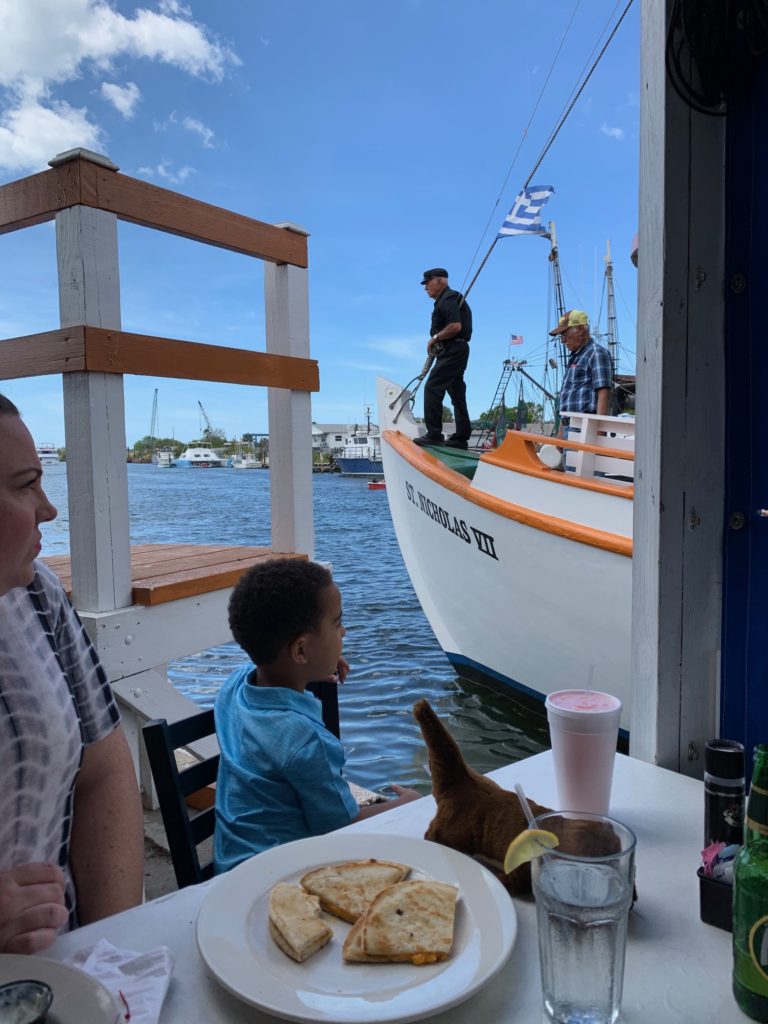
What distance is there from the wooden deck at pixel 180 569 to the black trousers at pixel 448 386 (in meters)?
4.13

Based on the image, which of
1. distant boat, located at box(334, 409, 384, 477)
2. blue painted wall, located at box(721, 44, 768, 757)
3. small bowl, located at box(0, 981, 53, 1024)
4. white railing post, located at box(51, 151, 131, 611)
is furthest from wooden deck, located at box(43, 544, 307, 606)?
distant boat, located at box(334, 409, 384, 477)

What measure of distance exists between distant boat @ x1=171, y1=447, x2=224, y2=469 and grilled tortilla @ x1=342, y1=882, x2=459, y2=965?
333 ft

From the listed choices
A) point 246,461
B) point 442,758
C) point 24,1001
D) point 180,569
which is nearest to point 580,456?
point 180,569

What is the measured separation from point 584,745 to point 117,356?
1978mm

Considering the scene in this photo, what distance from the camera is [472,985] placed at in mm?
750

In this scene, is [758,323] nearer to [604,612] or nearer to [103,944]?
[103,944]

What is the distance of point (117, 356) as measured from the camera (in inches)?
97.6

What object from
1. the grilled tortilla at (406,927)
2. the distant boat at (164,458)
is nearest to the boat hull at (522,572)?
the grilled tortilla at (406,927)

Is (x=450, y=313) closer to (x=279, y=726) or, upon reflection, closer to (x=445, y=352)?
(x=445, y=352)

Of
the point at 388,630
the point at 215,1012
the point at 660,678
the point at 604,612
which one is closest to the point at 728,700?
the point at 660,678

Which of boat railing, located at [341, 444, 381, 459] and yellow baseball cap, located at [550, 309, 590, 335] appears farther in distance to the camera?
boat railing, located at [341, 444, 381, 459]

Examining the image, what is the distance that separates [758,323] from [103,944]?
1.44 metres

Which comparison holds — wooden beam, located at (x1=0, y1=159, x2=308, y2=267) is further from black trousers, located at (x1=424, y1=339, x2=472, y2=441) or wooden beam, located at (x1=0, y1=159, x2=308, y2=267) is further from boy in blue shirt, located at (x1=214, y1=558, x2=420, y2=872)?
black trousers, located at (x1=424, y1=339, x2=472, y2=441)

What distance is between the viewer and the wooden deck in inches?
106
